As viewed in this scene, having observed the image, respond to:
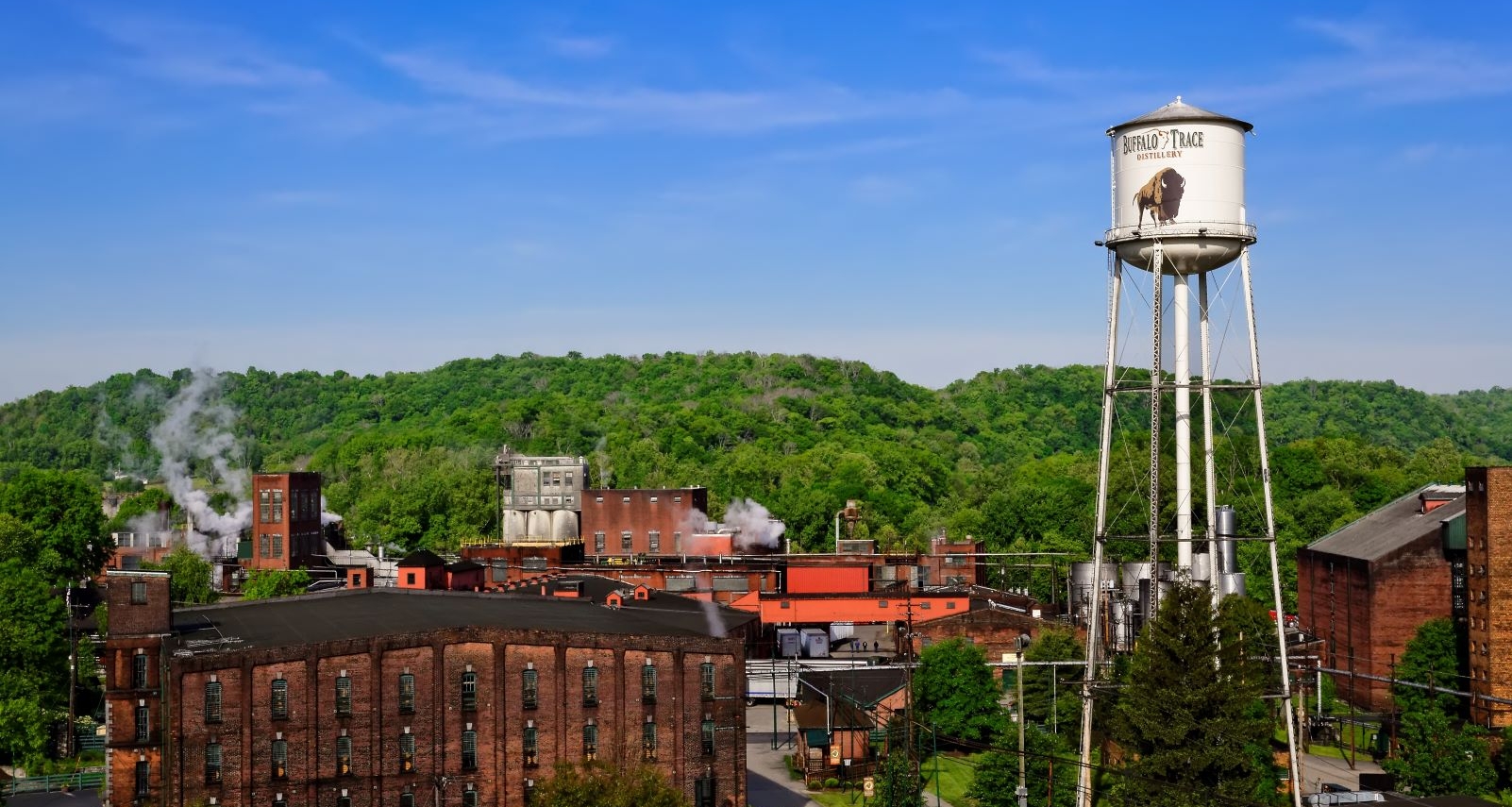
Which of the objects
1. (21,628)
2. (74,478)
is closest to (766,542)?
(74,478)

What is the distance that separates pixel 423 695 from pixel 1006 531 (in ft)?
296

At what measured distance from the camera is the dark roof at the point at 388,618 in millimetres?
55781

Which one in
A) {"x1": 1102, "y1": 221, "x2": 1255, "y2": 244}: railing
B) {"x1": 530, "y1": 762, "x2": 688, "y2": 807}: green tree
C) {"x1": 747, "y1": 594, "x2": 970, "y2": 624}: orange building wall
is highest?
{"x1": 1102, "y1": 221, "x2": 1255, "y2": 244}: railing

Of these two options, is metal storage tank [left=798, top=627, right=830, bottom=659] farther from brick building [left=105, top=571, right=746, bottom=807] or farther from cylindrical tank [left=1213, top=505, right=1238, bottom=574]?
brick building [left=105, top=571, right=746, bottom=807]

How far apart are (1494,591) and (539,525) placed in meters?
80.3

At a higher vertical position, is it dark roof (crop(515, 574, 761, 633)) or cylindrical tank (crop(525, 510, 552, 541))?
cylindrical tank (crop(525, 510, 552, 541))

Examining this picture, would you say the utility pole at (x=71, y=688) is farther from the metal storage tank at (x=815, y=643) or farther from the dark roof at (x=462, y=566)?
the metal storage tank at (x=815, y=643)

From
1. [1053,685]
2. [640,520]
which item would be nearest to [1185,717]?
[1053,685]

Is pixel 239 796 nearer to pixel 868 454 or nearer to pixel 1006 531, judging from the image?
pixel 1006 531

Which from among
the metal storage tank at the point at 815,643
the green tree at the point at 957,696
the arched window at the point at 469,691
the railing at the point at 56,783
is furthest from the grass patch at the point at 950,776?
the railing at the point at 56,783

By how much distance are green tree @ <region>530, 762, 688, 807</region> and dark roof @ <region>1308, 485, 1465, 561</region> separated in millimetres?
44287

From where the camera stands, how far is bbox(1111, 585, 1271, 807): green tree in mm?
51500

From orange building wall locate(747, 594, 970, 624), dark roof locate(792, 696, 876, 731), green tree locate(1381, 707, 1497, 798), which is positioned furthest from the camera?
orange building wall locate(747, 594, 970, 624)

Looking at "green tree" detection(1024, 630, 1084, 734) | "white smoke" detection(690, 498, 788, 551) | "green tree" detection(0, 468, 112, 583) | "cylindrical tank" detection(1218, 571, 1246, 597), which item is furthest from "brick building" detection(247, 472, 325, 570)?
"cylindrical tank" detection(1218, 571, 1246, 597)
